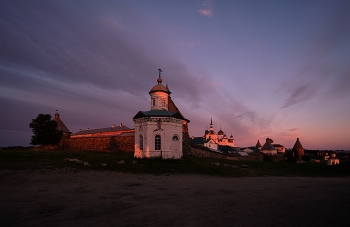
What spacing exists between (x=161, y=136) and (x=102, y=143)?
877 inches

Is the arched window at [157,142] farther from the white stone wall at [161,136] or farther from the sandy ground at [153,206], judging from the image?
→ the sandy ground at [153,206]

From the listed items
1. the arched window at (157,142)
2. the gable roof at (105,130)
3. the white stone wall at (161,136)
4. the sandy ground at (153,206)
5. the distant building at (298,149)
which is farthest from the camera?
the distant building at (298,149)

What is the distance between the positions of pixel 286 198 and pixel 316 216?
2.32m

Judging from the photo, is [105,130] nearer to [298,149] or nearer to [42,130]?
[42,130]

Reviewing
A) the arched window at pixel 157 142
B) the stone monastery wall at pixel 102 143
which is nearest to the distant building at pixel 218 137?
the stone monastery wall at pixel 102 143

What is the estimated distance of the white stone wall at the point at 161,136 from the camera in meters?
22.1

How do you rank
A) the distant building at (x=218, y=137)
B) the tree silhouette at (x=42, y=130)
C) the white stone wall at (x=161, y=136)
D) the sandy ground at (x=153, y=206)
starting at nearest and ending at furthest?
the sandy ground at (x=153, y=206) < the white stone wall at (x=161, y=136) < the tree silhouette at (x=42, y=130) < the distant building at (x=218, y=137)

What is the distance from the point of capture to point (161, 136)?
73.3ft

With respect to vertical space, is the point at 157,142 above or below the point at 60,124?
below

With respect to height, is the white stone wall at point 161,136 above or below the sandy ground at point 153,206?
above

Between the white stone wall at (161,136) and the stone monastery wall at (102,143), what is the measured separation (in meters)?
13.6

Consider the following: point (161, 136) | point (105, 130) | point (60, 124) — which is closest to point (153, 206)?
point (161, 136)

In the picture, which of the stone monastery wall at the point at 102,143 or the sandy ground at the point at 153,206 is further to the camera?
the stone monastery wall at the point at 102,143

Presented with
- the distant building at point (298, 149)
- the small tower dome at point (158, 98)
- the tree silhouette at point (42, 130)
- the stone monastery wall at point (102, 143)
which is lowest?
the distant building at point (298, 149)
